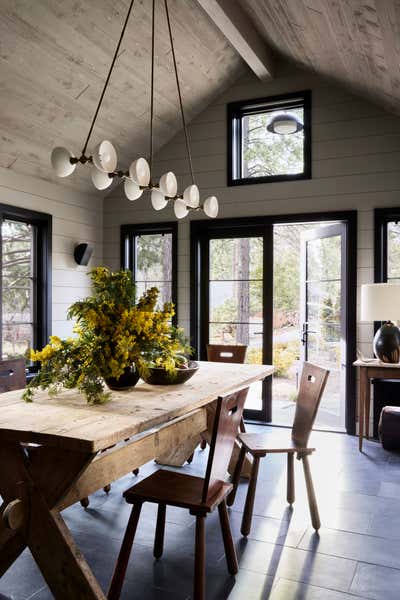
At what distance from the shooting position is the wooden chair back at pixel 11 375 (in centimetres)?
319

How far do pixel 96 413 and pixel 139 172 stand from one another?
143 cm

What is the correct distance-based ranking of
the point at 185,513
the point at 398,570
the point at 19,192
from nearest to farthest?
the point at 398,570
the point at 185,513
the point at 19,192

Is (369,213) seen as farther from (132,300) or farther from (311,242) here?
(132,300)

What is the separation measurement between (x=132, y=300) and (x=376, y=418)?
118 inches

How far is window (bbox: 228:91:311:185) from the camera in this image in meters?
5.01

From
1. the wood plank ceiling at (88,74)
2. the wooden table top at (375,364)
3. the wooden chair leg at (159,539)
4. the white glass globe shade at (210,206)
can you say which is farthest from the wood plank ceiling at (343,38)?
the wooden chair leg at (159,539)

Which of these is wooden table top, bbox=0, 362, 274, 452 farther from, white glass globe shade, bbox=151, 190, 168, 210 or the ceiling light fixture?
the ceiling light fixture

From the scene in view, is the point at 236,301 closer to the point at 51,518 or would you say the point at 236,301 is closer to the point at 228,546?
the point at 228,546

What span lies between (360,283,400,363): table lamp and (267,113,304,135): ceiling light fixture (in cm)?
166

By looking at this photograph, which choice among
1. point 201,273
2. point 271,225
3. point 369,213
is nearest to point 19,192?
point 201,273

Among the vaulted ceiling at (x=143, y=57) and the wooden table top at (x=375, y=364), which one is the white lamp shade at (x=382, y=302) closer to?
the wooden table top at (x=375, y=364)

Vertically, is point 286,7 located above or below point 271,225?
above

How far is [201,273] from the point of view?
18.1 ft

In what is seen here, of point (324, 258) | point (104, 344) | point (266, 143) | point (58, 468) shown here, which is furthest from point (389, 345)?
point (58, 468)
